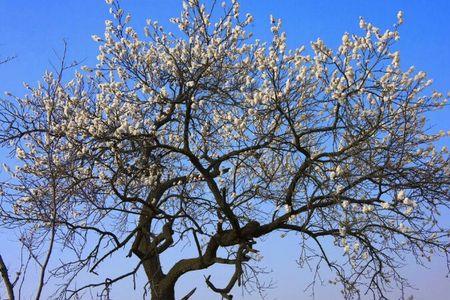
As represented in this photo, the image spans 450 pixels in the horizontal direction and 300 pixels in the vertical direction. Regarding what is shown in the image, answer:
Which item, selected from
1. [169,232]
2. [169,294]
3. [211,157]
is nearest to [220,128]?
[211,157]

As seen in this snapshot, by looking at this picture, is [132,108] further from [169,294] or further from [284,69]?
[169,294]

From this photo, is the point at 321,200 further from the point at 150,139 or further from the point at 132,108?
the point at 132,108

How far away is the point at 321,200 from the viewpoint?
28.4 ft

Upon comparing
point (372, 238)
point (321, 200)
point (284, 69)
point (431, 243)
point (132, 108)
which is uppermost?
point (132, 108)

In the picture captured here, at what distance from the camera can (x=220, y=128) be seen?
988 cm

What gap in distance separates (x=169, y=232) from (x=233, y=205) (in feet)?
4.03

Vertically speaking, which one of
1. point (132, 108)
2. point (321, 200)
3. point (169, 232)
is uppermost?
point (132, 108)

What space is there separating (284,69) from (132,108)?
8.76ft

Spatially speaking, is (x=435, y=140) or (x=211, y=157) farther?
(x=211, y=157)

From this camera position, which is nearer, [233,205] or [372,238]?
[372,238]

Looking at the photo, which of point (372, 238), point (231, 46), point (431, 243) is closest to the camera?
point (431, 243)

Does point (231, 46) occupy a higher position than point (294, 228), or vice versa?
point (231, 46)

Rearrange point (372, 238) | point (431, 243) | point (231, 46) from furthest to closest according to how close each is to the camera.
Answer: point (231, 46) < point (372, 238) < point (431, 243)

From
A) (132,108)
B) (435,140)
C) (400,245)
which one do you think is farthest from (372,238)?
(132,108)
